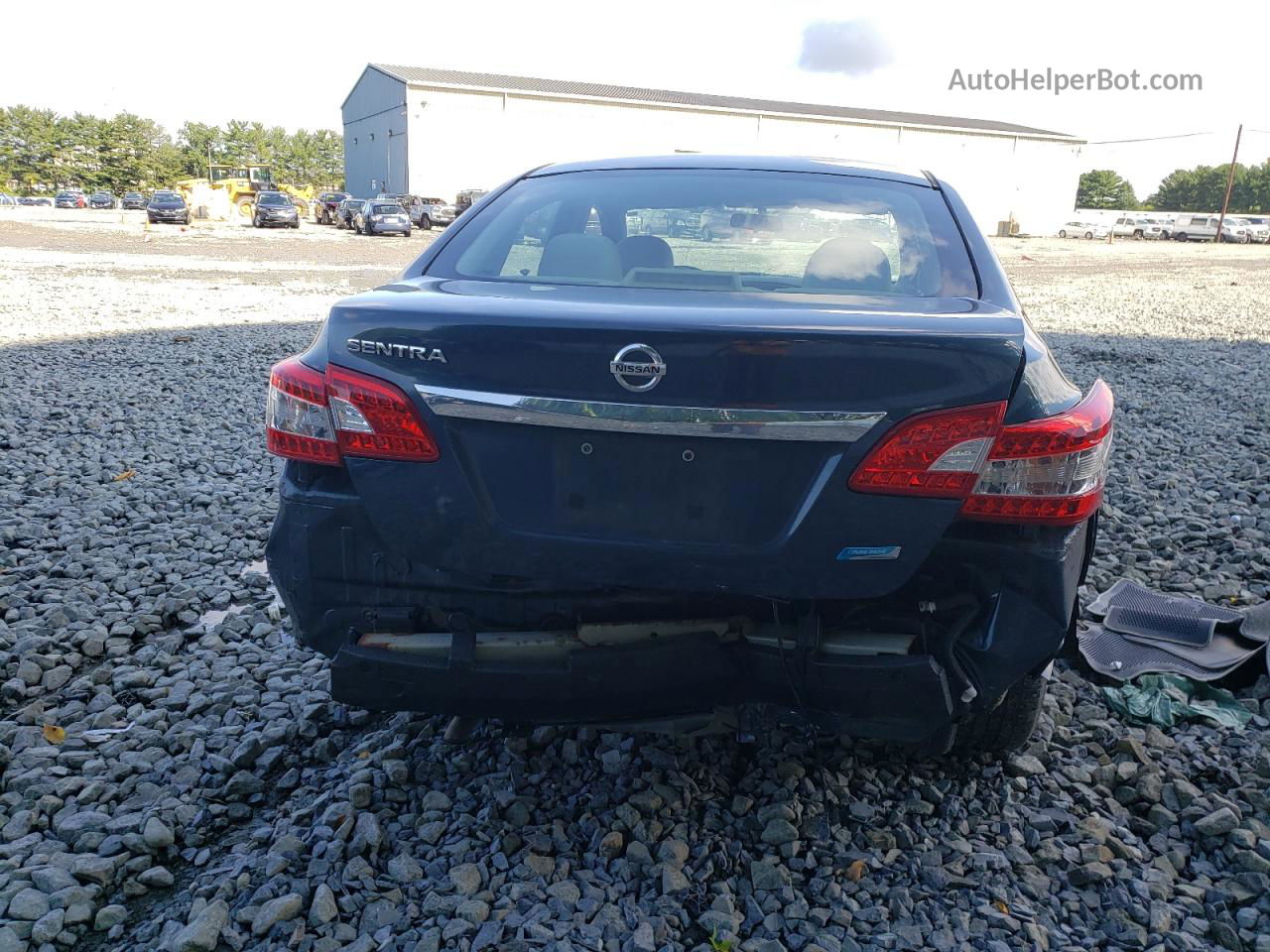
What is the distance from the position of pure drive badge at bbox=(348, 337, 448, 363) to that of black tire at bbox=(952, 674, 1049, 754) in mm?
1686

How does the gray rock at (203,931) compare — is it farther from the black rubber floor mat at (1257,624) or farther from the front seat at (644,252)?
the black rubber floor mat at (1257,624)

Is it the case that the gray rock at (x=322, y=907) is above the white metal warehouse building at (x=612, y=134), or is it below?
below

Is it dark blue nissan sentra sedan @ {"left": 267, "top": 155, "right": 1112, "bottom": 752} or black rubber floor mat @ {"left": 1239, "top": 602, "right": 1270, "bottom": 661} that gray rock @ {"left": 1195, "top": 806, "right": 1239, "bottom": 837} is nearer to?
dark blue nissan sentra sedan @ {"left": 267, "top": 155, "right": 1112, "bottom": 752}

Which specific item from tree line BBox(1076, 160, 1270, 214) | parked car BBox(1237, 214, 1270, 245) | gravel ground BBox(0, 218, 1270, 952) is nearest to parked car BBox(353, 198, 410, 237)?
gravel ground BBox(0, 218, 1270, 952)

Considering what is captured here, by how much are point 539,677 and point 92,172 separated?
332 feet

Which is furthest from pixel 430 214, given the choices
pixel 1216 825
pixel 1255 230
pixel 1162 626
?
pixel 1255 230

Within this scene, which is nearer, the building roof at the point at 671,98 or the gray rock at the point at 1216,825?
the gray rock at the point at 1216,825

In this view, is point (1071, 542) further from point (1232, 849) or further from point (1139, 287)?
point (1139, 287)

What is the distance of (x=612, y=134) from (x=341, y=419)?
54309mm

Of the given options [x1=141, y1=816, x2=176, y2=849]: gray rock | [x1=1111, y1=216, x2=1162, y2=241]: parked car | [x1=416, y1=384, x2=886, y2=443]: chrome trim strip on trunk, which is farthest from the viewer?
[x1=1111, y1=216, x2=1162, y2=241]: parked car

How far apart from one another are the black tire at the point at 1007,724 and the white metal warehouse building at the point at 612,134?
45458mm

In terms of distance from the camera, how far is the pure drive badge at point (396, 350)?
205 centimetres

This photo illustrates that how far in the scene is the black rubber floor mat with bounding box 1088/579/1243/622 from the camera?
3729 mm

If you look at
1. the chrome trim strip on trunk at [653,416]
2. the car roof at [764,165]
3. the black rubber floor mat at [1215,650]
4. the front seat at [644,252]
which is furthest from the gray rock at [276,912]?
the black rubber floor mat at [1215,650]
